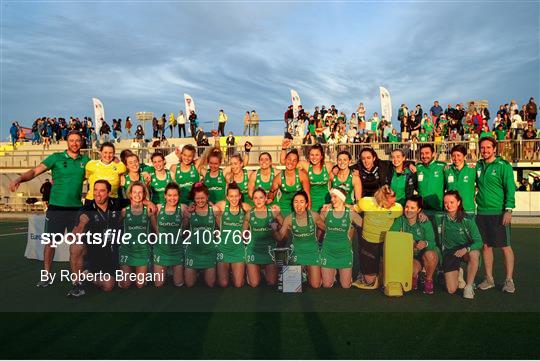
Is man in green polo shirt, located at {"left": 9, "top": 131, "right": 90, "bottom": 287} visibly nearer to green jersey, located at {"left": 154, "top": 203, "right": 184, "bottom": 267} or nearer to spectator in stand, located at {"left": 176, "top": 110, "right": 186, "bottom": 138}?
green jersey, located at {"left": 154, "top": 203, "right": 184, "bottom": 267}

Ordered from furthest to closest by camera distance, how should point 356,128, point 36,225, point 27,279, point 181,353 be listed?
point 356,128, point 36,225, point 27,279, point 181,353

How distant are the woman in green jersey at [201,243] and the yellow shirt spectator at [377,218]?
2068 mm

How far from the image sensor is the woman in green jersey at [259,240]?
643cm

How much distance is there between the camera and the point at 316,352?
154 inches

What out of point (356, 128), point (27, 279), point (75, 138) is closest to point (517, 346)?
point (75, 138)

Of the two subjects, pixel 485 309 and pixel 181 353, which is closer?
pixel 181 353

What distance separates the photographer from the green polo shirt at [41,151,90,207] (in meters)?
6.46

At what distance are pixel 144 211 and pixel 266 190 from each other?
174 cm

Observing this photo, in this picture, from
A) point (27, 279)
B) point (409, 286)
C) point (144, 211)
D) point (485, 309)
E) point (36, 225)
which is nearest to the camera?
point (485, 309)

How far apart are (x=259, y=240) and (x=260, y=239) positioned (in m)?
0.02

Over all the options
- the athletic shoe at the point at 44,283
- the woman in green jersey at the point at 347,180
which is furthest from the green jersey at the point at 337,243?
the athletic shoe at the point at 44,283

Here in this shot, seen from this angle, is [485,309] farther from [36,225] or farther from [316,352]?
[36,225]

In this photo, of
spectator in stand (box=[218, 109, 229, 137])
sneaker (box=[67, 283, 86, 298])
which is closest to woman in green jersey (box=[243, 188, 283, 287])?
sneaker (box=[67, 283, 86, 298])

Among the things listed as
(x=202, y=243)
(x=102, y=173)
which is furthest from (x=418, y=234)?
(x=102, y=173)
